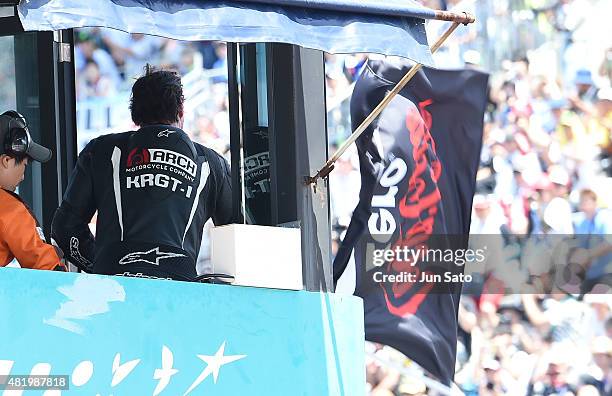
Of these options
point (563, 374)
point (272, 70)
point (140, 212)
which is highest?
point (272, 70)

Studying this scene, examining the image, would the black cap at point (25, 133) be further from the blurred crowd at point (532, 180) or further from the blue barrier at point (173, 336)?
the blurred crowd at point (532, 180)

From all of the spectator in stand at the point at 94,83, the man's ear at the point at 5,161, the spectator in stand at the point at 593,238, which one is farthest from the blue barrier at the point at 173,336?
the spectator in stand at the point at 593,238

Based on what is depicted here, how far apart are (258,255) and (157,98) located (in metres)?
0.68

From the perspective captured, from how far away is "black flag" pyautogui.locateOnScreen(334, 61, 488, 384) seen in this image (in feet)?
38.4

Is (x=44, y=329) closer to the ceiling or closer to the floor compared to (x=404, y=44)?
closer to the floor

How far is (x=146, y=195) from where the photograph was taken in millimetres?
4766

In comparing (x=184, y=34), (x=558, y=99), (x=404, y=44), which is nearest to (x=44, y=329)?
(x=184, y=34)

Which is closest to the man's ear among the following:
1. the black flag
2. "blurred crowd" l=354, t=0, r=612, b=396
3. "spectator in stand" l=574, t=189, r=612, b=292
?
"blurred crowd" l=354, t=0, r=612, b=396

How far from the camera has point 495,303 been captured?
11.7 meters

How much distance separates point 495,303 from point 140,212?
736 centimetres

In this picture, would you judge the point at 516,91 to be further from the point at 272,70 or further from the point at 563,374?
→ the point at 272,70

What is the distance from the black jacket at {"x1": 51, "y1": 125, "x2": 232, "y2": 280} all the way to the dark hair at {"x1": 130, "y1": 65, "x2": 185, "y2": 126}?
61 mm

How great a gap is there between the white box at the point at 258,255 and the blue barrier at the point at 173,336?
5 centimetres

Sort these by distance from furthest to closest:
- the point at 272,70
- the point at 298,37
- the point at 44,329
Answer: the point at 272,70 < the point at 298,37 < the point at 44,329
